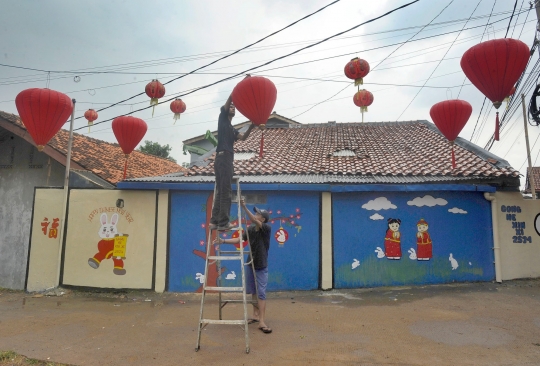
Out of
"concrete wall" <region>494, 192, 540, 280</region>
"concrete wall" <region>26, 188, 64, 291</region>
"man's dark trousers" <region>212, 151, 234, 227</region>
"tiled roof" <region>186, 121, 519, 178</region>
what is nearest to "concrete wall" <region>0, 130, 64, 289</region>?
"concrete wall" <region>26, 188, 64, 291</region>

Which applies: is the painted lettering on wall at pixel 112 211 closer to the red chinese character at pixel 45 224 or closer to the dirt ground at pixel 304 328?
the red chinese character at pixel 45 224

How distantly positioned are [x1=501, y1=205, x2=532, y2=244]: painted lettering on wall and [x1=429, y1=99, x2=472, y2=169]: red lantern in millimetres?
2236

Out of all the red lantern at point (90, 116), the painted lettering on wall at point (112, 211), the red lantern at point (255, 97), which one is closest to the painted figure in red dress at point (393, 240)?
the red lantern at point (255, 97)

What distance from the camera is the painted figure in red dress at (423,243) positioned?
7.70 m

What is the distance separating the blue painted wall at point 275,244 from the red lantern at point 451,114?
3304mm

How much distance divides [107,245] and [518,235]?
975 cm

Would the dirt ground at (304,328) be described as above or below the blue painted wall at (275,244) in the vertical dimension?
below

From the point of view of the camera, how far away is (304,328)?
4938 mm

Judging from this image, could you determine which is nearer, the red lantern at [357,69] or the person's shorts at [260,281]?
the person's shorts at [260,281]

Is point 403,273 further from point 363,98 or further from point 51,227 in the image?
point 51,227

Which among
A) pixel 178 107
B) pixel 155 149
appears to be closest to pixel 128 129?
pixel 178 107

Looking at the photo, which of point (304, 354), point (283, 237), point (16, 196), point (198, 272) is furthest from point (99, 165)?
point (304, 354)

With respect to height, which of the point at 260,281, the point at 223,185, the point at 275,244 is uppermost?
the point at 223,185

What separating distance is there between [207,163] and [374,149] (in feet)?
17.3
